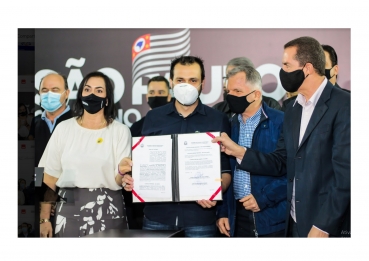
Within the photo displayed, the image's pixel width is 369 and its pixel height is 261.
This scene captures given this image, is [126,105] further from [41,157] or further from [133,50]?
[41,157]

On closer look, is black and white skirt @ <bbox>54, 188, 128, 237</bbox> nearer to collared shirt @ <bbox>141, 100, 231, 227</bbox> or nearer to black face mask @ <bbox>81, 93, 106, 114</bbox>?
collared shirt @ <bbox>141, 100, 231, 227</bbox>

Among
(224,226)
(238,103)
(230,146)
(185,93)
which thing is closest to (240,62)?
(238,103)

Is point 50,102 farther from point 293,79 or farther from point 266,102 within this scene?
point 293,79

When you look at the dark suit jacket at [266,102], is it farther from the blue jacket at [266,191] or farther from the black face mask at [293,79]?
the black face mask at [293,79]

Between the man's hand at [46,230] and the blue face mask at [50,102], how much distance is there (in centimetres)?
110

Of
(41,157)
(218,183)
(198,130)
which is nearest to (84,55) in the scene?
(41,157)

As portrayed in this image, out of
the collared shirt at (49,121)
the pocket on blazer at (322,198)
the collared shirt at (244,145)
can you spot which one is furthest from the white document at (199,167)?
the collared shirt at (49,121)

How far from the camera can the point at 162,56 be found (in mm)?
4332

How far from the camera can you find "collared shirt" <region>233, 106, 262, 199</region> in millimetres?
3630

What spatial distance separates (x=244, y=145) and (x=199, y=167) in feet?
1.46

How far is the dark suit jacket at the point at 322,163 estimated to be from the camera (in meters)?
3.04

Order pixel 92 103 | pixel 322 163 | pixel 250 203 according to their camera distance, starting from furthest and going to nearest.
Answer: pixel 92 103 → pixel 250 203 → pixel 322 163

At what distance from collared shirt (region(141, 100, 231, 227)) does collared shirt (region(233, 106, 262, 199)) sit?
0.37 feet

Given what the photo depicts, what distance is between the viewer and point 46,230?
399cm
